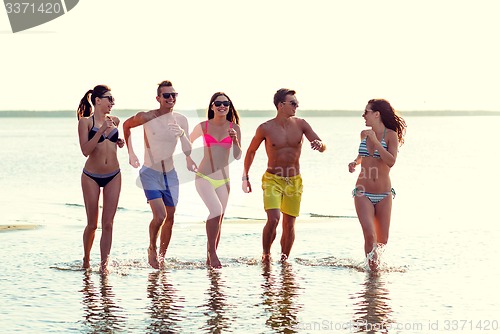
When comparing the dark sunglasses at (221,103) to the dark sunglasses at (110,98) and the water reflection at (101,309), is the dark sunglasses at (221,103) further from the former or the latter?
the water reflection at (101,309)

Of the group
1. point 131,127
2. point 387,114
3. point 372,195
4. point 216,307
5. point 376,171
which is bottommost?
point 216,307

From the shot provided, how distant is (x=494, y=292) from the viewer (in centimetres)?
1006

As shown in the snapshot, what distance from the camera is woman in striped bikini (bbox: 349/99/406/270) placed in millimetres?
10938

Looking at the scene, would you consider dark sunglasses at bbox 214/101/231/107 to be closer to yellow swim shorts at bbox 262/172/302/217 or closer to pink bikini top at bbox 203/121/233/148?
pink bikini top at bbox 203/121/233/148

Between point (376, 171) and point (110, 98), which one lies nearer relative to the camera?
point (110, 98)

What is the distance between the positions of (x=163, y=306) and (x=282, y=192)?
3061 mm

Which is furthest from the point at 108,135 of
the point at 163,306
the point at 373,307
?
the point at 373,307

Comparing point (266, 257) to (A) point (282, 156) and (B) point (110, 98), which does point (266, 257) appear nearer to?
(A) point (282, 156)

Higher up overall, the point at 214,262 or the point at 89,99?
the point at 89,99

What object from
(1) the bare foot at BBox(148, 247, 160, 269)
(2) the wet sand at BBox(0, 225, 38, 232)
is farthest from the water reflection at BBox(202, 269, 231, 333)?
(2) the wet sand at BBox(0, 225, 38, 232)

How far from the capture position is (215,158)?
11.4 metres

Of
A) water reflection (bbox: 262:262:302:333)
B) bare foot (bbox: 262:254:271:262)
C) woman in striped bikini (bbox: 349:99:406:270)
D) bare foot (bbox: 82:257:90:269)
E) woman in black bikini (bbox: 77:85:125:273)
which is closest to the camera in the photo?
water reflection (bbox: 262:262:302:333)

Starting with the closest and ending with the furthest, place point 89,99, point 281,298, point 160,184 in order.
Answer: point 281,298
point 89,99
point 160,184

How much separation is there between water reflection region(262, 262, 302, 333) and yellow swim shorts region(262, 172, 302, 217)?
76cm
